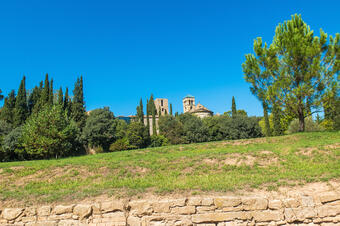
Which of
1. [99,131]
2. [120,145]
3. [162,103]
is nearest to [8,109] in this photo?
[99,131]

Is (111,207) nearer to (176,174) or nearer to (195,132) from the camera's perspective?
(176,174)

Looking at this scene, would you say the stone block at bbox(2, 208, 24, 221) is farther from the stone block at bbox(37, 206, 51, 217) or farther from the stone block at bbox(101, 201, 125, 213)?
Answer: the stone block at bbox(101, 201, 125, 213)

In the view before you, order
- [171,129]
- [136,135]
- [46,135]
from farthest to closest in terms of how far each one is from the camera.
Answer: [171,129] < [136,135] < [46,135]

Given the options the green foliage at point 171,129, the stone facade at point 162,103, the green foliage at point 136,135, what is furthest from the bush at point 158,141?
the stone facade at point 162,103

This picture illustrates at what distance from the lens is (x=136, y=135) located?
1719 inches

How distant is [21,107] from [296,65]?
4438cm

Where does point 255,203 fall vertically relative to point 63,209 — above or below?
below

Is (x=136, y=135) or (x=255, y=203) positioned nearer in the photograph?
(x=255, y=203)

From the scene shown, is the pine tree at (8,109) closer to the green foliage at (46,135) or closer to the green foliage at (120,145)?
the green foliage at (120,145)

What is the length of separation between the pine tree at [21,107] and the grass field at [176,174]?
33130mm

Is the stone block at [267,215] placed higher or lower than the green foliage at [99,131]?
lower

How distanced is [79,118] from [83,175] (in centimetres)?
3675

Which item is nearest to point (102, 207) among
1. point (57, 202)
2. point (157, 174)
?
point (57, 202)

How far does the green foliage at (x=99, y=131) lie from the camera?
39.7 m
